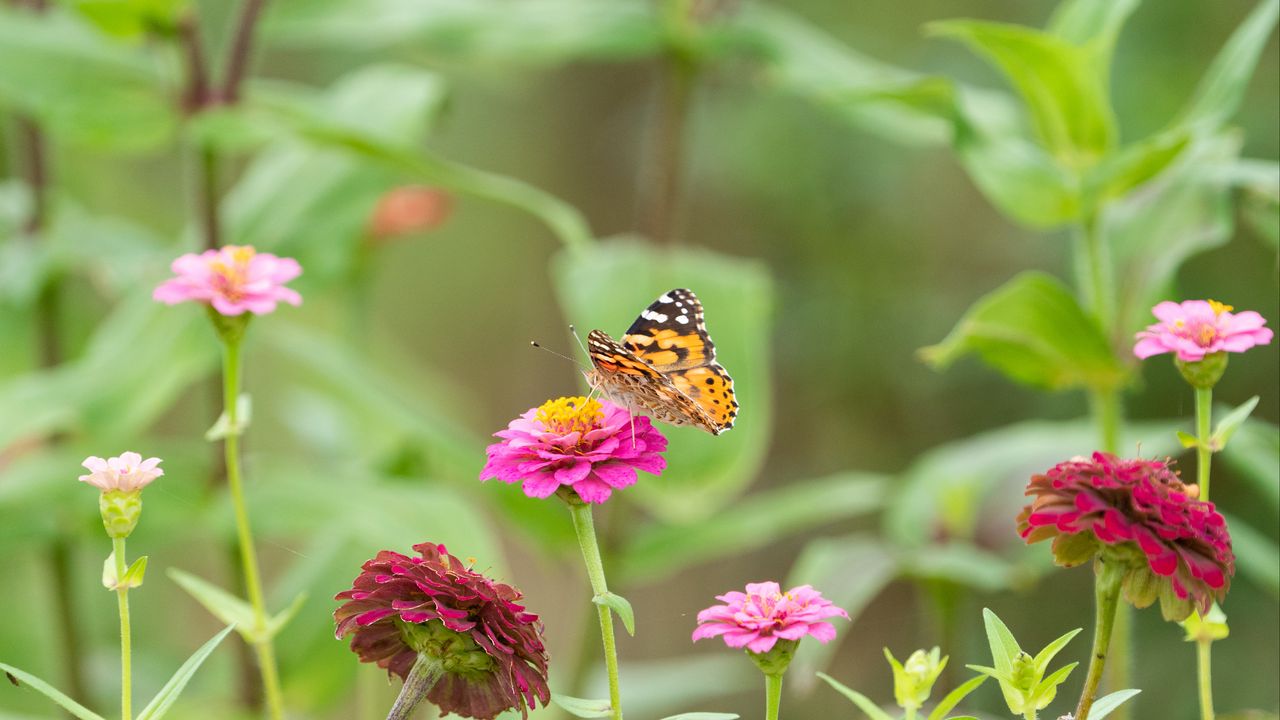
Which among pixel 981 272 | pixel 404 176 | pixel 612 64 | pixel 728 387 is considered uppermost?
pixel 612 64

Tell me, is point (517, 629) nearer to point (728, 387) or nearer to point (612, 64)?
point (728, 387)

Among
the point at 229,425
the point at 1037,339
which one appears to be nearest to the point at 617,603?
the point at 229,425

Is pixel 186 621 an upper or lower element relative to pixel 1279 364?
lower

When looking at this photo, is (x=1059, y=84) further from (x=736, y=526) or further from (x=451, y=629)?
(x=451, y=629)

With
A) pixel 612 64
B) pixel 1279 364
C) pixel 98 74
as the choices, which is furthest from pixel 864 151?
pixel 98 74

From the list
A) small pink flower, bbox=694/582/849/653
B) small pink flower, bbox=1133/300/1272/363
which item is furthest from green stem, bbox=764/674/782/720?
small pink flower, bbox=1133/300/1272/363

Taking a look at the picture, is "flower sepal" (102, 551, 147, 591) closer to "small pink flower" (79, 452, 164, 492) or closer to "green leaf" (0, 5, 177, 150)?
"small pink flower" (79, 452, 164, 492)
